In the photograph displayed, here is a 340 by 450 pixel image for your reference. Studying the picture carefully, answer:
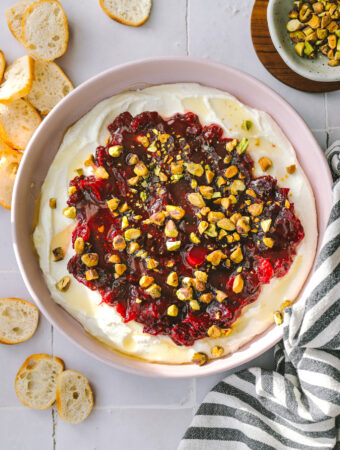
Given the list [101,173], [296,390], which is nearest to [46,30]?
[101,173]

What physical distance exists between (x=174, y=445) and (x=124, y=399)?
31 cm

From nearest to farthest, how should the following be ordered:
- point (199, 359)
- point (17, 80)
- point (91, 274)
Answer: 1. point (91, 274)
2. point (199, 359)
3. point (17, 80)

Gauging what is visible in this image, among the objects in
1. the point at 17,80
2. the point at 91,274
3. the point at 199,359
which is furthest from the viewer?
the point at 17,80

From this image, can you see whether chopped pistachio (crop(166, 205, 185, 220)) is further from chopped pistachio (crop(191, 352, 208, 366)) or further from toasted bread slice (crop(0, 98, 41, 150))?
toasted bread slice (crop(0, 98, 41, 150))

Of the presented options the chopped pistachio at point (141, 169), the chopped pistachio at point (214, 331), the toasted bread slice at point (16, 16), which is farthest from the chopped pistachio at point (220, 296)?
the toasted bread slice at point (16, 16)

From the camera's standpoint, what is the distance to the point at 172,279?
Answer: 74.5 inches

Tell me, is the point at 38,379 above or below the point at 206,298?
below

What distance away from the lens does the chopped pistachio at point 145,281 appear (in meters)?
1.88

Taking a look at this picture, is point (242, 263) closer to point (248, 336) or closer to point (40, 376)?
point (248, 336)

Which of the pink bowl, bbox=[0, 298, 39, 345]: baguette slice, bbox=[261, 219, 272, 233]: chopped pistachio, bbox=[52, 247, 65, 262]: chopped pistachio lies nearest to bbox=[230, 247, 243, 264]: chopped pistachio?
bbox=[261, 219, 272, 233]: chopped pistachio

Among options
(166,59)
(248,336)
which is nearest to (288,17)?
(166,59)

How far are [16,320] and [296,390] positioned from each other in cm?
123

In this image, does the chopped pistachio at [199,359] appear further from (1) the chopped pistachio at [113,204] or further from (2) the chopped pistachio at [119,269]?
(1) the chopped pistachio at [113,204]

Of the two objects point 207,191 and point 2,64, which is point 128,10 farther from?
point 207,191
